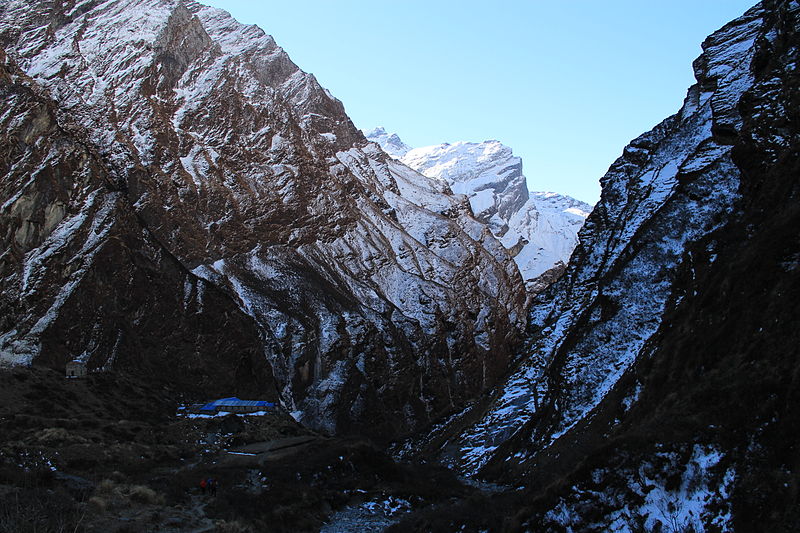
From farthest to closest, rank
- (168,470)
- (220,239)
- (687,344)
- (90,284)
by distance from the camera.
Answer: (220,239) < (90,284) < (168,470) < (687,344)

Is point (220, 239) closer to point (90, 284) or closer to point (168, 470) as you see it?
point (90, 284)

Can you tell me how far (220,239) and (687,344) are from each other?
11526 centimetres

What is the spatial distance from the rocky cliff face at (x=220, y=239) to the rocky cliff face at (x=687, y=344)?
4239 centimetres

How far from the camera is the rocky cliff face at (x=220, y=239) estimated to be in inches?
3477

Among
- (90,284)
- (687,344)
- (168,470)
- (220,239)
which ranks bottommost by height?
(168,470)

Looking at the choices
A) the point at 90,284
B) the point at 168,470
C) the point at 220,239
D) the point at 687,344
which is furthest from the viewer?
the point at 220,239

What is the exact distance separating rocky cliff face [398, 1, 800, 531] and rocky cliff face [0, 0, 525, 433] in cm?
4239

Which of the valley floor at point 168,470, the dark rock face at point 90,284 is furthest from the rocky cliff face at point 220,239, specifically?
the valley floor at point 168,470

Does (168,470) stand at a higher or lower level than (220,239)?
lower

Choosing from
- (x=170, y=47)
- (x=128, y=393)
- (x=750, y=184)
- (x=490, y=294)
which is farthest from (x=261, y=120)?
(x=750, y=184)

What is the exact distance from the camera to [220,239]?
13388 centimetres

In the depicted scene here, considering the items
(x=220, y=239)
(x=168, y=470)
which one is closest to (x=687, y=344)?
(x=168, y=470)

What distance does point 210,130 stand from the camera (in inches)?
6073

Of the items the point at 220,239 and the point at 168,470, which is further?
the point at 220,239
